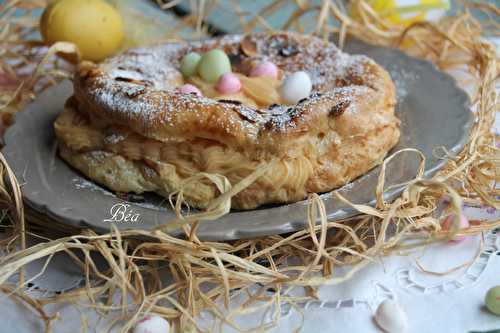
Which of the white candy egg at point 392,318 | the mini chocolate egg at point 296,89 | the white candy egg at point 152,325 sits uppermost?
the mini chocolate egg at point 296,89

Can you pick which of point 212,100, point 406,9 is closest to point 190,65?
point 212,100

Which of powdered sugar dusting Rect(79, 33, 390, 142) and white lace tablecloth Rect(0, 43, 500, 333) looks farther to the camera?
powdered sugar dusting Rect(79, 33, 390, 142)

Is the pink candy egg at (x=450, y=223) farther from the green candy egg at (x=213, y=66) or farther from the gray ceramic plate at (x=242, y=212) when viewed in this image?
the green candy egg at (x=213, y=66)

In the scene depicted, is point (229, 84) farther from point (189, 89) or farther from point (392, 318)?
point (392, 318)

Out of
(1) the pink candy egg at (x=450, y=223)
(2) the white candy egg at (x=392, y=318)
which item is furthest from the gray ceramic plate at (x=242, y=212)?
(2) the white candy egg at (x=392, y=318)

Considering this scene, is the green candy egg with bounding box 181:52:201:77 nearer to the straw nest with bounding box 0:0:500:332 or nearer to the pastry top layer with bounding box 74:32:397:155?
the pastry top layer with bounding box 74:32:397:155

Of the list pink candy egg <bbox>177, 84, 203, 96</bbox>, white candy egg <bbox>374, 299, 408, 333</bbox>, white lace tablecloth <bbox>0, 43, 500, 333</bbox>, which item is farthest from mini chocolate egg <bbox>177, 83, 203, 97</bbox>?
white candy egg <bbox>374, 299, 408, 333</bbox>
